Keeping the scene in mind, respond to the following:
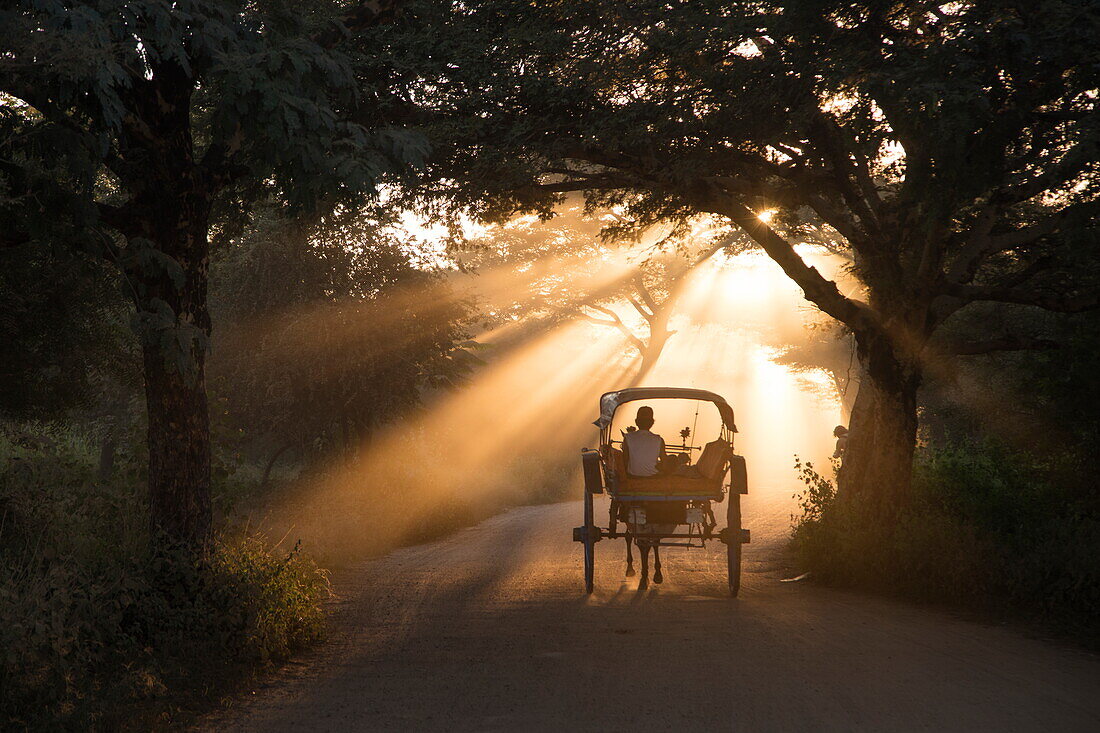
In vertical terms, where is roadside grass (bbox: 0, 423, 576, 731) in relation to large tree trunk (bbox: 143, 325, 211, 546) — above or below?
below

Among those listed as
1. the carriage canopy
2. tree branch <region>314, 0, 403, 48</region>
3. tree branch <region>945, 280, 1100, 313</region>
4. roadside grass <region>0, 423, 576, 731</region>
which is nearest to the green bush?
roadside grass <region>0, 423, 576, 731</region>

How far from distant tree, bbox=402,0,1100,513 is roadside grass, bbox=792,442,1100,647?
0.90 metres

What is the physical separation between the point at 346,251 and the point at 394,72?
9672 millimetres

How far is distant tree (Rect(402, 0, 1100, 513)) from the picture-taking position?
878 cm

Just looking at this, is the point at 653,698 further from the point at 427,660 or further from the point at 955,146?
the point at 955,146

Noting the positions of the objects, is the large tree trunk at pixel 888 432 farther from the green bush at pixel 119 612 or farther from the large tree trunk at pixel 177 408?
the large tree trunk at pixel 177 408

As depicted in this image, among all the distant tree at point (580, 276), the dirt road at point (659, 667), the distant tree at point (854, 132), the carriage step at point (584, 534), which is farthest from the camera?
the distant tree at point (580, 276)

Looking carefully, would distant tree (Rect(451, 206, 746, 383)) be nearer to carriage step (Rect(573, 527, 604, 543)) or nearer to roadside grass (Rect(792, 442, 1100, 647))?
roadside grass (Rect(792, 442, 1100, 647))

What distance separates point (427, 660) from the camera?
8.07 m

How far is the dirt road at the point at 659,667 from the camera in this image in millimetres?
6324

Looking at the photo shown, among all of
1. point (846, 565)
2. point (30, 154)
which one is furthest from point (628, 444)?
point (30, 154)

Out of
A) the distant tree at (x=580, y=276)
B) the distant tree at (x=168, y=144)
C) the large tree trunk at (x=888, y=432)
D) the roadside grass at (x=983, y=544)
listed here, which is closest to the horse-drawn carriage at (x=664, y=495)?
the roadside grass at (x=983, y=544)

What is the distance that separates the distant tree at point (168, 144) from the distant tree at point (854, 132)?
110 inches

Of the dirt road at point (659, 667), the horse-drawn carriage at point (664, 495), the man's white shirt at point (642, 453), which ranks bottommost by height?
the dirt road at point (659, 667)
